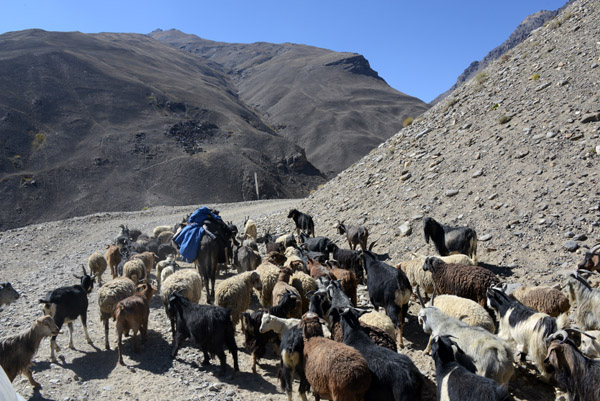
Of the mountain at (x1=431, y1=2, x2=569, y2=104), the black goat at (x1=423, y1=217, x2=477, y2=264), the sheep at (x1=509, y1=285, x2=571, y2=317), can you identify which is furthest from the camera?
the mountain at (x1=431, y1=2, x2=569, y2=104)

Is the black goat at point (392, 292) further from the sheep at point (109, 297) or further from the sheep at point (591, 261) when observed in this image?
the sheep at point (109, 297)

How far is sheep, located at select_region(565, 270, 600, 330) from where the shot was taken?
5.70 meters

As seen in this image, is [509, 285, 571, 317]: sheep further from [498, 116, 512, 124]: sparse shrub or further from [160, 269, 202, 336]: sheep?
[498, 116, 512, 124]: sparse shrub

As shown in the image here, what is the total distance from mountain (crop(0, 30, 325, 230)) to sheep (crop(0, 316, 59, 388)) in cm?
3720

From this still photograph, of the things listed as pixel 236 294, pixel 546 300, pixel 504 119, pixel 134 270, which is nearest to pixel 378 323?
pixel 546 300

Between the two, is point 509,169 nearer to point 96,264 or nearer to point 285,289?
point 285,289

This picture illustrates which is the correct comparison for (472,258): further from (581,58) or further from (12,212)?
(12,212)

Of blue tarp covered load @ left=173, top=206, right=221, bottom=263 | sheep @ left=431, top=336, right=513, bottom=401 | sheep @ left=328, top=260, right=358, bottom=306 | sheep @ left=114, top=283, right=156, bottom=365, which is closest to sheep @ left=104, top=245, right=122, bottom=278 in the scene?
blue tarp covered load @ left=173, top=206, right=221, bottom=263

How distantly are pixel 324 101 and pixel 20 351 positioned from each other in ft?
311

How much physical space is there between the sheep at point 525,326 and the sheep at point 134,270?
8.30 metres

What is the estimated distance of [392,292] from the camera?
691cm

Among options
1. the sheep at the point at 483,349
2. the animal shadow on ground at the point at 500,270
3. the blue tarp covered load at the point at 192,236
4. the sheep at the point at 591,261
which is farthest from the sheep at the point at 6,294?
the sheep at the point at 591,261

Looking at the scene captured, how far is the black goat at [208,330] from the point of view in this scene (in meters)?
6.21

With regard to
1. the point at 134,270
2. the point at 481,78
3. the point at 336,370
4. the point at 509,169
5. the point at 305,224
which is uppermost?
the point at 481,78
